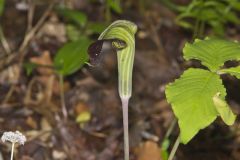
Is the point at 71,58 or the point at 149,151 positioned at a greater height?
the point at 71,58

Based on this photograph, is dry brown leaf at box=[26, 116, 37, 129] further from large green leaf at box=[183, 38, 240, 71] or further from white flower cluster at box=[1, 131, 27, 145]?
large green leaf at box=[183, 38, 240, 71]

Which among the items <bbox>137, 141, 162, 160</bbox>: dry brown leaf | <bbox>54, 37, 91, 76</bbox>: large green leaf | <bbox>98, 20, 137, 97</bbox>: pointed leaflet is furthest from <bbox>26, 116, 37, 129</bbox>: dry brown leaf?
<bbox>98, 20, 137, 97</bbox>: pointed leaflet

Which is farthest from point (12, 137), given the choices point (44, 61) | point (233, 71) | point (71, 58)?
point (44, 61)

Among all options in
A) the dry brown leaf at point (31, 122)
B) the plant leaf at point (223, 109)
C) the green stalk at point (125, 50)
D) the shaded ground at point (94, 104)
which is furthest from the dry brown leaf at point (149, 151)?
the plant leaf at point (223, 109)

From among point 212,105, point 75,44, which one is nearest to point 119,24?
point 212,105

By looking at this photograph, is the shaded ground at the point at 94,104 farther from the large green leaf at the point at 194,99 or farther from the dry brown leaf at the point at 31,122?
the large green leaf at the point at 194,99

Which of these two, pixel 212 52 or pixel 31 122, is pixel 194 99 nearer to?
pixel 212 52

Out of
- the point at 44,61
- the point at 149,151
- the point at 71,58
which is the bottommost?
the point at 149,151
